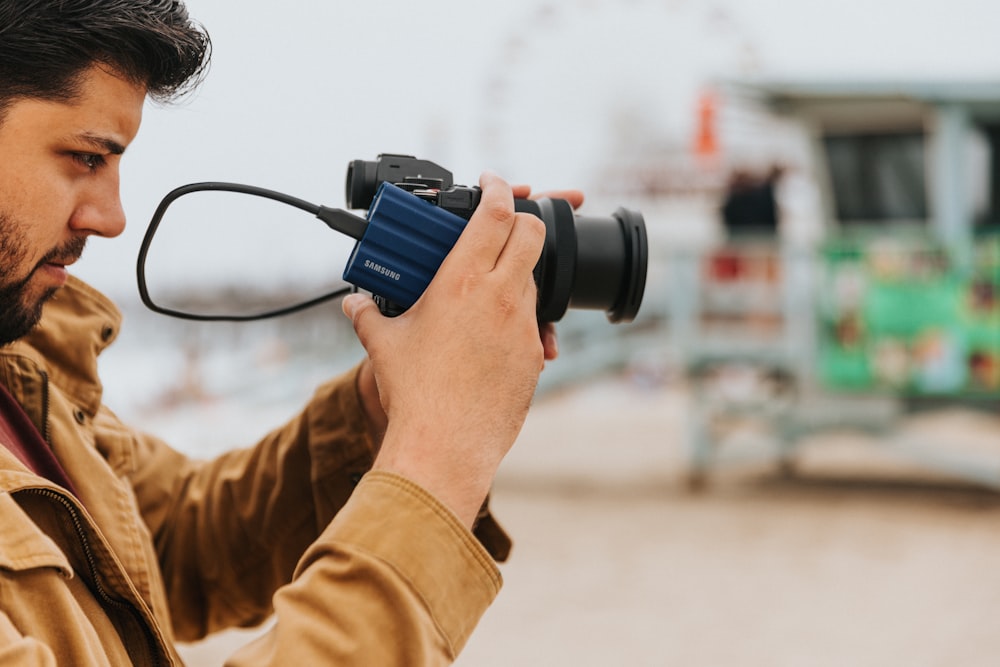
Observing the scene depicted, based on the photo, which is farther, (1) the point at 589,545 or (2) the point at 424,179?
(1) the point at 589,545

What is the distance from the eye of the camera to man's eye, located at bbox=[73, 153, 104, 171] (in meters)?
1.02

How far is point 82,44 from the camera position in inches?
39.8

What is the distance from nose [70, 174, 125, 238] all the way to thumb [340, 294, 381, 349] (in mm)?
232

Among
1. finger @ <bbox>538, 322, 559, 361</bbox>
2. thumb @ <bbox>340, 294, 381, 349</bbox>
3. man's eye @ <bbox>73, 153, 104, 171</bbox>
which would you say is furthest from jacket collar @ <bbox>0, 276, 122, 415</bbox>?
finger @ <bbox>538, 322, 559, 361</bbox>

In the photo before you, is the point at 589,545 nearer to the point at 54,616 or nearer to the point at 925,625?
the point at 925,625

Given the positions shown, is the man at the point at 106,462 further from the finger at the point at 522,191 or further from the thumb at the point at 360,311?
the finger at the point at 522,191

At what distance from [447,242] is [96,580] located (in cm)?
44

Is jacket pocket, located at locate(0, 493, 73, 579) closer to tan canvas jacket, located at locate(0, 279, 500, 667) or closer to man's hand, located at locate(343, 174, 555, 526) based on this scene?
tan canvas jacket, located at locate(0, 279, 500, 667)

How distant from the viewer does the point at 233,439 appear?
28.9 feet

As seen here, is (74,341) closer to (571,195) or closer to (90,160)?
(90,160)

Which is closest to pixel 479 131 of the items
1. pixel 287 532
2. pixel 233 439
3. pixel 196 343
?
pixel 196 343

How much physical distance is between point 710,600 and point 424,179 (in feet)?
12.7

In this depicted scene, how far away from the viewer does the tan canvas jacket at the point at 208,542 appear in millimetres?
870

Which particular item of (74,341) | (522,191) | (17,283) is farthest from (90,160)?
(522,191)
